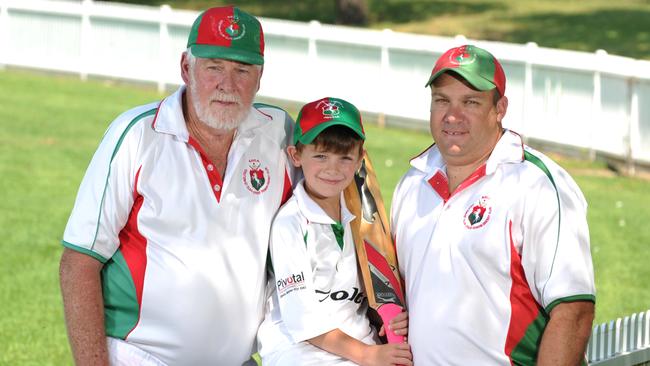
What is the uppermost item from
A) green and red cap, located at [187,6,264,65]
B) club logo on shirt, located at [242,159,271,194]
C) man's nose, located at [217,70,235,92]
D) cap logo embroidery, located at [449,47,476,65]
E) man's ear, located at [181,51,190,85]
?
green and red cap, located at [187,6,264,65]

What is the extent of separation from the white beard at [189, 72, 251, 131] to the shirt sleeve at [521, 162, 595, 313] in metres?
1.27

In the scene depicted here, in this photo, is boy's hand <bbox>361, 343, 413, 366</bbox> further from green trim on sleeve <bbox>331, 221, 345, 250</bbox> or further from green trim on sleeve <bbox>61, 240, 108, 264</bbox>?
green trim on sleeve <bbox>61, 240, 108, 264</bbox>

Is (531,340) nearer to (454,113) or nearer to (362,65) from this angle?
(454,113)

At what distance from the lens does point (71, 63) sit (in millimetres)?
24734

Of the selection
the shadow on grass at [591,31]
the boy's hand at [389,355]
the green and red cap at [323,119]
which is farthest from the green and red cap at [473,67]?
the shadow on grass at [591,31]

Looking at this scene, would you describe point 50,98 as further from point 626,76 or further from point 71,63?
point 626,76

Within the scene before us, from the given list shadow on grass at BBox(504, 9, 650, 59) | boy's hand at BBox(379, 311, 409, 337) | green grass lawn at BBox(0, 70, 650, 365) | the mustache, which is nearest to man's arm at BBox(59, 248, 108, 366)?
the mustache

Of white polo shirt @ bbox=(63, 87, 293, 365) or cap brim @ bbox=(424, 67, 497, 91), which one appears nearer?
cap brim @ bbox=(424, 67, 497, 91)

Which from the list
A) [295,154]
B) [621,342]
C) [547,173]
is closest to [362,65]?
[621,342]

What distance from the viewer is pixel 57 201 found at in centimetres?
1324

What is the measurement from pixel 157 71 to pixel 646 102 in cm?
1084

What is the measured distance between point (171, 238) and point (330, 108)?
88 centimetres

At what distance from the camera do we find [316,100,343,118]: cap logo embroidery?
5.25 metres

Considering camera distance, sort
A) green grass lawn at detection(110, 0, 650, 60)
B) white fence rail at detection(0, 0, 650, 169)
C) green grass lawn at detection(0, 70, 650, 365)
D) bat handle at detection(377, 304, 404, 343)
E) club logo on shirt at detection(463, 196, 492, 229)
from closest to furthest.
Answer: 1. club logo on shirt at detection(463, 196, 492, 229)
2. bat handle at detection(377, 304, 404, 343)
3. green grass lawn at detection(0, 70, 650, 365)
4. white fence rail at detection(0, 0, 650, 169)
5. green grass lawn at detection(110, 0, 650, 60)
